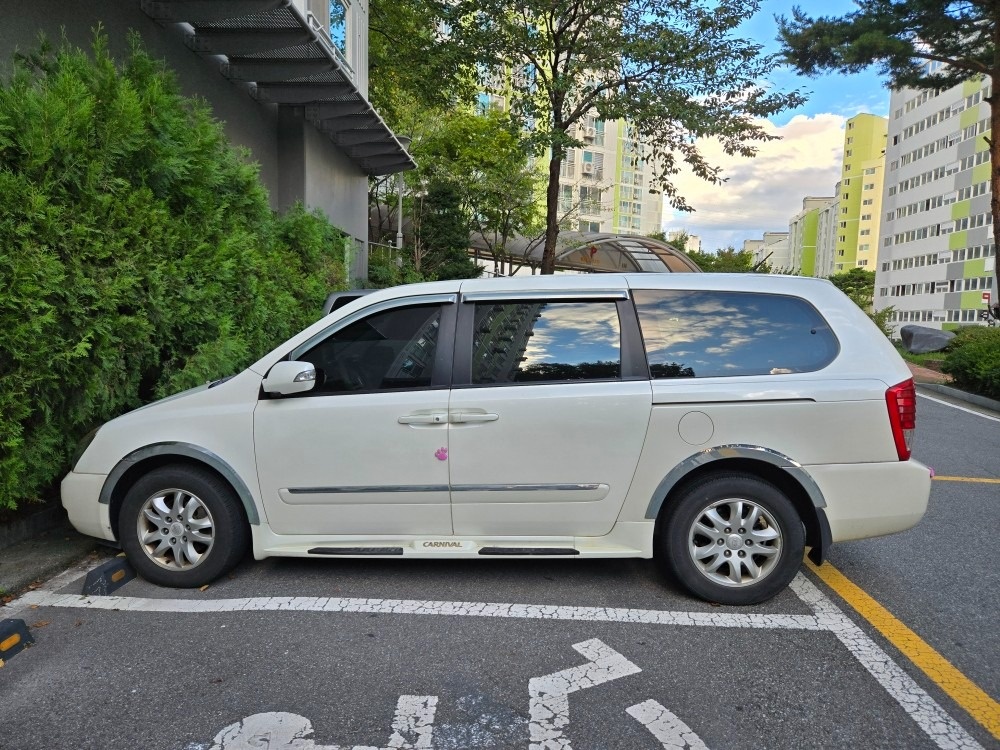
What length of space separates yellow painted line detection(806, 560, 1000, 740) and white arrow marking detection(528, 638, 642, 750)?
4.21 ft

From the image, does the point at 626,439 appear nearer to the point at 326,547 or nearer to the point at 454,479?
the point at 454,479

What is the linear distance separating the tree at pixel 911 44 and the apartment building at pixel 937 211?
134 ft

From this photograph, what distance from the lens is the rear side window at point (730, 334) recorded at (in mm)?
3580

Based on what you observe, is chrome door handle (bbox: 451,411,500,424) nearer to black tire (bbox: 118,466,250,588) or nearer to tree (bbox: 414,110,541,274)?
black tire (bbox: 118,466,250,588)

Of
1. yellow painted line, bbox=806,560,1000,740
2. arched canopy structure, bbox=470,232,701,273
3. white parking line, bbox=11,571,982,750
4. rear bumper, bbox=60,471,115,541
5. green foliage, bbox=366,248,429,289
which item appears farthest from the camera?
arched canopy structure, bbox=470,232,701,273

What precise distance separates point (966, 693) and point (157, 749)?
319 centimetres

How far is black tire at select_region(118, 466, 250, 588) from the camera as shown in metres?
3.73

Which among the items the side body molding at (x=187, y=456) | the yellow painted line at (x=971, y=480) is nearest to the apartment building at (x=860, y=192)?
the yellow painted line at (x=971, y=480)

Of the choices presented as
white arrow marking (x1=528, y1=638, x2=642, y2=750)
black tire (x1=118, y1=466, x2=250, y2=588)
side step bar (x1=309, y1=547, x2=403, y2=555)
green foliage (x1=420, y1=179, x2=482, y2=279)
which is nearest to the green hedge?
black tire (x1=118, y1=466, x2=250, y2=588)

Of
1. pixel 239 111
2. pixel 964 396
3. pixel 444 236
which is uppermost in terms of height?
pixel 239 111

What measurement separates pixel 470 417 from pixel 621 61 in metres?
15.4

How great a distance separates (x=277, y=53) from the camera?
8.38 meters

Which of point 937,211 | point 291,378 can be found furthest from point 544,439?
point 937,211

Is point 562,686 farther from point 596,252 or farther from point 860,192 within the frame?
point 860,192
